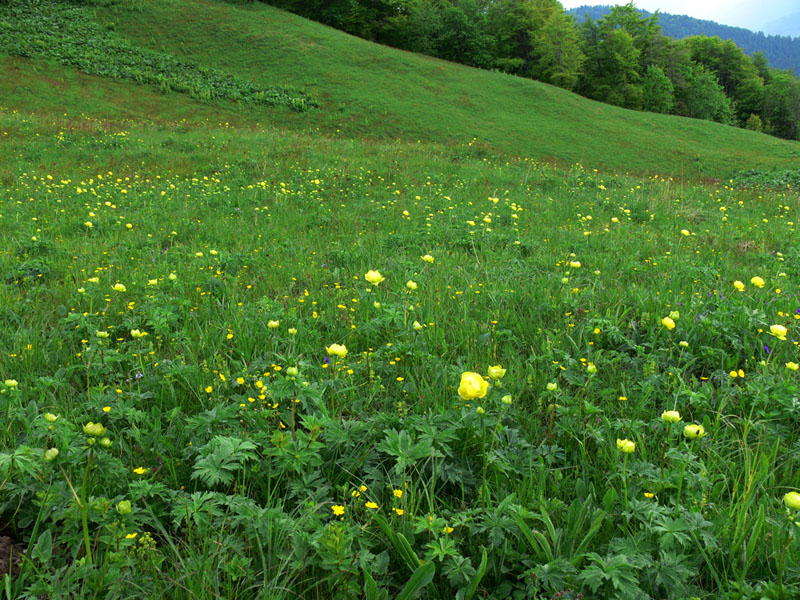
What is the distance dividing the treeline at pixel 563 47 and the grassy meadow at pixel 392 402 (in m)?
45.5

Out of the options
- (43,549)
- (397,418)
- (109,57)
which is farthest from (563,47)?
(43,549)

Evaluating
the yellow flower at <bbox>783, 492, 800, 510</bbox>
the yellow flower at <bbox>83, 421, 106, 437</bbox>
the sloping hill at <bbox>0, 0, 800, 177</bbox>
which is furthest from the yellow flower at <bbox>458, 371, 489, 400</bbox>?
the sloping hill at <bbox>0, 0, 800, 177</bbox>

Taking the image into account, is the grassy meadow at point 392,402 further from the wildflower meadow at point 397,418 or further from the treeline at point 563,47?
the treeline at point 563,47

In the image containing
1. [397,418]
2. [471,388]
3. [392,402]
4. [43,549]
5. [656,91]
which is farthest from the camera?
[656,91]

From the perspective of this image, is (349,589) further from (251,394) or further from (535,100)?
(535,100)

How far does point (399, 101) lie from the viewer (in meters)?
24.1

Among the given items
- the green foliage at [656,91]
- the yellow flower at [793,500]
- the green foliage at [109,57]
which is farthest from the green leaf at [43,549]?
the green foliage at [656,91]

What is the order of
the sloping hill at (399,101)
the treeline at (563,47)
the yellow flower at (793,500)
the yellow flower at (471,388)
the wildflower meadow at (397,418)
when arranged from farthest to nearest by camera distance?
the treeline at (563,47), the sloping hill at (399,101), the yellow flower at (471,388), the wildflower meadow at (397,418), the yellow flower at (793,500)

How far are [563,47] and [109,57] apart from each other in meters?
42.1

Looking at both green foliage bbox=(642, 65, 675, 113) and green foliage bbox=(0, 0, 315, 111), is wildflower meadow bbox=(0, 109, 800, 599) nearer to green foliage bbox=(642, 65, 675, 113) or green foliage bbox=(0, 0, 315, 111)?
green foliage bbox=(0, 0, 315, 111)

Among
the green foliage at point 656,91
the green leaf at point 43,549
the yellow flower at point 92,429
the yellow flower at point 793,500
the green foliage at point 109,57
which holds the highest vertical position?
the green foliage at point 656,91

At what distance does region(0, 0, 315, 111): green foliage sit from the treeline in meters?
22.4

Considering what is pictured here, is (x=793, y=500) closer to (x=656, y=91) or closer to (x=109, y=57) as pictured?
(x=109, y=57)

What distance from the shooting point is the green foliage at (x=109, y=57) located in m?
22.4
